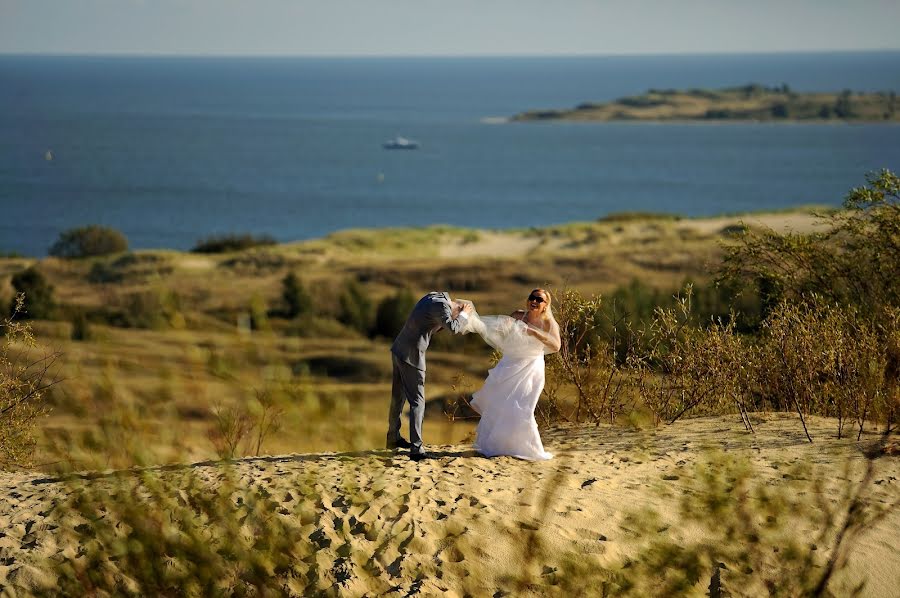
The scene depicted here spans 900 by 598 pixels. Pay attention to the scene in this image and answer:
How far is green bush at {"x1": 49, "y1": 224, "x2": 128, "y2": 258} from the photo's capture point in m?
65.9

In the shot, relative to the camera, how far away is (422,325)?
991 centimetres

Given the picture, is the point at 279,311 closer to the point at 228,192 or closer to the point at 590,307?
the point at 590,307

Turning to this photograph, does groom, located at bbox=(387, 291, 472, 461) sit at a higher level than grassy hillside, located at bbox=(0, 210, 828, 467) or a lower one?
higher

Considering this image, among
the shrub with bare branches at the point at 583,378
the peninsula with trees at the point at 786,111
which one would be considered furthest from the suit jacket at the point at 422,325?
the peninsula with trees at the point at 786,111

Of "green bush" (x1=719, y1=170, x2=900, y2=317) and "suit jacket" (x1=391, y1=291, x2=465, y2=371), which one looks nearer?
"suit jacket" (x1=391, y1=291, x2=465, y2=371)

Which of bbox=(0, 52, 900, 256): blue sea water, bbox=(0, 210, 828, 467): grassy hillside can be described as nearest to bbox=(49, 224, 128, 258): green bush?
bbox=(0, 52, 900, 256): blue sea water

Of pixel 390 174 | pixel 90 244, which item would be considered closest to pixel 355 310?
pixel 90 244

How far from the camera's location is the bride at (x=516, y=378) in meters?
10.0

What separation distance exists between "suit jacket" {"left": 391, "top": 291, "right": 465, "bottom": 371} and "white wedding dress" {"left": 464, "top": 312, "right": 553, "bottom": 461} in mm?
230

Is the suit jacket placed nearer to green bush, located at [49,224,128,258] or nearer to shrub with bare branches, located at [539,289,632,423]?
shrub with bare branches, located at [539,289,632,423]

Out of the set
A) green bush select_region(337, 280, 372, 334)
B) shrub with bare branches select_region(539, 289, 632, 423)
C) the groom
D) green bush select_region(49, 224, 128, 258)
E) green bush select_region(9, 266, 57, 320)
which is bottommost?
green bush select_region(49, 224, 128, 258)

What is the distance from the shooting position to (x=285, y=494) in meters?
8.74

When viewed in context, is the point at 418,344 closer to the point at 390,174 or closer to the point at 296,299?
the point at 296,299

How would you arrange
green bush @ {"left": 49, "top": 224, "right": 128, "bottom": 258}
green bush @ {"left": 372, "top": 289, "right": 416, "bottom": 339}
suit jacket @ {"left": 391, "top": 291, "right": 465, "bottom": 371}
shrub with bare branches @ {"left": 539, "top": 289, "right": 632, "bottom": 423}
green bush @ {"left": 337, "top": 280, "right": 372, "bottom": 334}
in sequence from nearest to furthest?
suit jacket @ {"left": 391, "top": 291, "right": 465, "bottom": 371} < shrub with bare branches @ {"left": 539, "top": 289, "right": 632, "bottom": 423} < green bush @ {"left": 372, "top": 289, "right": 416, "bottom": 339} < green bush @ {"left": 337, "top": 280, "right": 372, "bottom": 334} < green bush @ {"left": 49, "top": 224, "right": 128, "bottom": 258}
